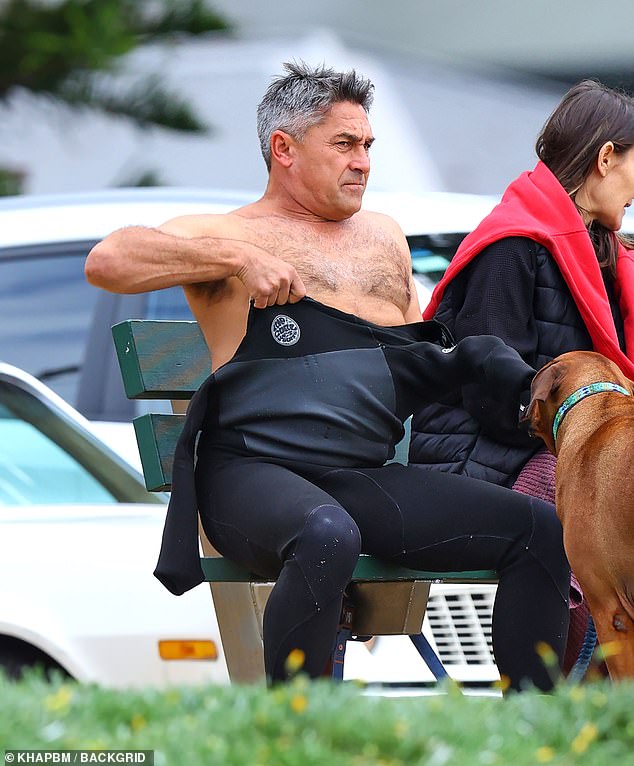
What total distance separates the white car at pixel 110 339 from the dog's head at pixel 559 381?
994 mm

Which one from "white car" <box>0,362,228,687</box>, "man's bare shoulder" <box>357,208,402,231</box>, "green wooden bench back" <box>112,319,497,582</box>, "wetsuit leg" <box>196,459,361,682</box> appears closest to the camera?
"wetsuit leg" <box>196,459,361,682</box>

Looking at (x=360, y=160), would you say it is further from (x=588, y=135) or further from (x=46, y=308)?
Answer: (x=46, y=308)

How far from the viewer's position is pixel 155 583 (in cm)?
445

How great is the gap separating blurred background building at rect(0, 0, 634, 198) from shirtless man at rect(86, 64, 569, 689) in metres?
7.44

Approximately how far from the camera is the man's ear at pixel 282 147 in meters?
3.99

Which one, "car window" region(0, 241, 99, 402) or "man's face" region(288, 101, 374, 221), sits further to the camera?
"car window" region(0, 241, 99, 402)

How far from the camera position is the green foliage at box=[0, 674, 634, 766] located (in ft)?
6.47

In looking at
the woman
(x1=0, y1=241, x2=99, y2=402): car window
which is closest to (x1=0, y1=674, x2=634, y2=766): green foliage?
the woman

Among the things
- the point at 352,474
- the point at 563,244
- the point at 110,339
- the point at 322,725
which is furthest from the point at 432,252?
the point at 322,725


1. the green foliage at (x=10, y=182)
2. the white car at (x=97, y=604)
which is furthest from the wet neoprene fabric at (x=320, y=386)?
the green foliage at (x=10, y=182)

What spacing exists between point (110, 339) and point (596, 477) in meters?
2.99

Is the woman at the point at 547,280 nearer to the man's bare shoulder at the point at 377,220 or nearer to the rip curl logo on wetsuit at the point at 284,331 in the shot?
the man's bare shoulder at the point at 377,220

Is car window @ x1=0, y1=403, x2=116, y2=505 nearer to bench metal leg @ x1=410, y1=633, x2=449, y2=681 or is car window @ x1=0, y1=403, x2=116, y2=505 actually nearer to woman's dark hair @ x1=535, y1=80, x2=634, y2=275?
bench metal leg @ x1=410, y1=633, x2=449, y2=681

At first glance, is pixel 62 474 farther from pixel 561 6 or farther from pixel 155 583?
pixel 561 6
